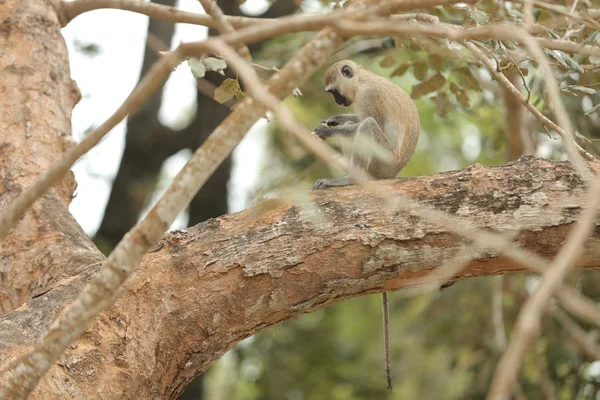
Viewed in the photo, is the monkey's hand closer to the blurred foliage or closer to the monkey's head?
the blurred foliage

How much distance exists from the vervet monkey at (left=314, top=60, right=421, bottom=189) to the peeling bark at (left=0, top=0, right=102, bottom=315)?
1490 mm

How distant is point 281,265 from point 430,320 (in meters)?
4.89

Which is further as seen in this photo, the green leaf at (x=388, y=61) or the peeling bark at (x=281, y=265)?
the green leaf at (x=388, y=61)

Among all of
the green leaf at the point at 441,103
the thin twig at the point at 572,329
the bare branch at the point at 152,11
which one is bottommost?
the thin twig at the point at 572,329

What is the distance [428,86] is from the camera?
515cm

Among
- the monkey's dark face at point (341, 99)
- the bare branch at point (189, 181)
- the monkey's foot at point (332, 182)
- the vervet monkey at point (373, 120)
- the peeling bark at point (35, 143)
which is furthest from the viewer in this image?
the monkey's dark face at point (341, 99)

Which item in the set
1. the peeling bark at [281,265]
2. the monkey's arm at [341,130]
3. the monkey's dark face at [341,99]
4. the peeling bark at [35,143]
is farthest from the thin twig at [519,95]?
the peeling bark at [35,143]

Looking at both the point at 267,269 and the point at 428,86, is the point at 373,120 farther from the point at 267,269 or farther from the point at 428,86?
the point at 267,269

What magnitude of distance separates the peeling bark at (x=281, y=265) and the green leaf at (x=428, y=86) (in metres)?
1.63

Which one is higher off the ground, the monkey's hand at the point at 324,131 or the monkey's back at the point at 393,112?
the monkey's hand at the point at 324,131

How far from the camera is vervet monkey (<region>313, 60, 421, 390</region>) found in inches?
201

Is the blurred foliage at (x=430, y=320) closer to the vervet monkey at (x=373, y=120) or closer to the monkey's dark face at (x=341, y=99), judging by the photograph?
the vervet monkey at (x=373, y=120)

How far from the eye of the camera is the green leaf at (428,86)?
5102 mm

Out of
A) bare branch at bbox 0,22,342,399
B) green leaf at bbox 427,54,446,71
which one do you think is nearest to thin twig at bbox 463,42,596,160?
green leaf at bbox 427,54,446,71
